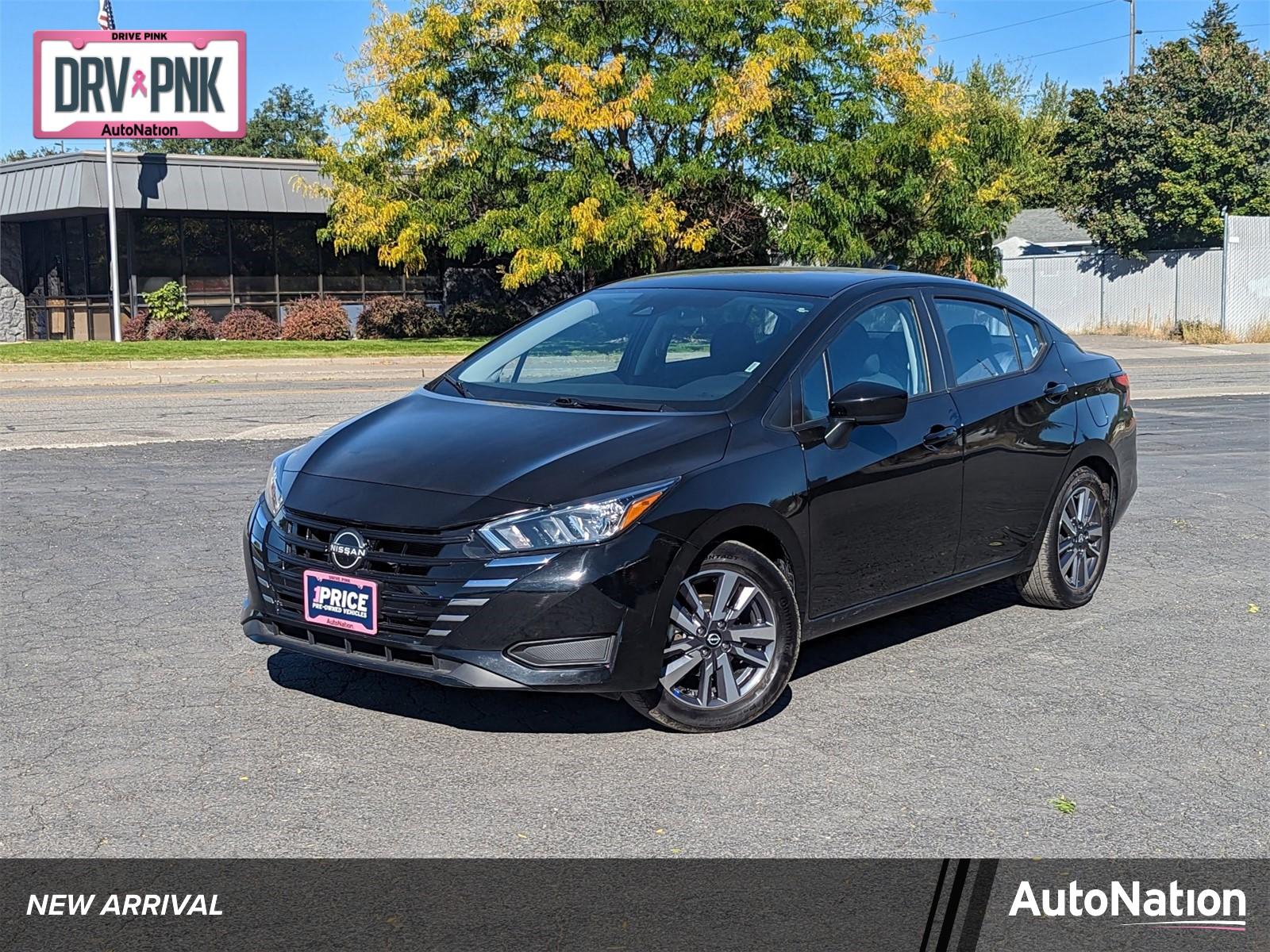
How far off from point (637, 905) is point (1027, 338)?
4.27m

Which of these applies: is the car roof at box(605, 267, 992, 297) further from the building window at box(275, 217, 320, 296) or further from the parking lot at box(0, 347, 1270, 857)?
the building window at box(275, 217, 320, 296)

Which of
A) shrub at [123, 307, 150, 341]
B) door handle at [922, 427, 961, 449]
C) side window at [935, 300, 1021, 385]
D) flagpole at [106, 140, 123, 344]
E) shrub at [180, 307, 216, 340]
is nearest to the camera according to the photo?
door handle at [922, 427, 961, 449]

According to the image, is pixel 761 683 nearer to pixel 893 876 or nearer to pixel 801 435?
pixel 801 435

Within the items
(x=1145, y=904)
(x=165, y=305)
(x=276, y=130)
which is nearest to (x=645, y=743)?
(x=1145, y=904)

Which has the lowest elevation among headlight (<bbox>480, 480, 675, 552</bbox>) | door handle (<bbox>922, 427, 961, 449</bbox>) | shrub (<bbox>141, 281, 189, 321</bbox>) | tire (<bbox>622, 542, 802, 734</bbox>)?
tire (<bbox>622, 542, 802, 734</bbox>)

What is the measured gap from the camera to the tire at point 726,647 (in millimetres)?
5195

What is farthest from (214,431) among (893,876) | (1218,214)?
(1218,214)

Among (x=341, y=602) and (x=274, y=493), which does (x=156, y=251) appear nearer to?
(x=274, y=493)

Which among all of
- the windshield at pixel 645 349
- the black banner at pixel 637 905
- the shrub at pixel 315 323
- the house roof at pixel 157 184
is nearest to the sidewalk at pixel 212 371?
the shrub at pixel 315 323

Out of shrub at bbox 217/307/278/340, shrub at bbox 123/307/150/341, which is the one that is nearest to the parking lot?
shrub at bbox 217/307/278/340

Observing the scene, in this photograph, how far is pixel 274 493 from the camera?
5602mm

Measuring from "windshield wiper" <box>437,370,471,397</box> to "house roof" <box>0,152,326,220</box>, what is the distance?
2869cm

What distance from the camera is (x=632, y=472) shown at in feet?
16.7

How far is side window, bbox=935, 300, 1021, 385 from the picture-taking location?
21.8 feet
